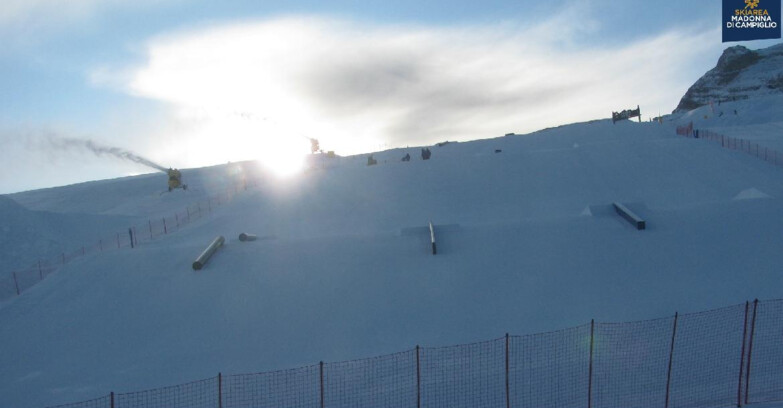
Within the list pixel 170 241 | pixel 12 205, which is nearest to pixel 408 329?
pixel 170 241

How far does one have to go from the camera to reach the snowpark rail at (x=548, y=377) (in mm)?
10078

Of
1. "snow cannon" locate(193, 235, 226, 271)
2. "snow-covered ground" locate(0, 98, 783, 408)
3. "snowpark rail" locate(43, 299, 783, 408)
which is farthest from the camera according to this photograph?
"snow cannon" locate(193, 235, 226, 271)

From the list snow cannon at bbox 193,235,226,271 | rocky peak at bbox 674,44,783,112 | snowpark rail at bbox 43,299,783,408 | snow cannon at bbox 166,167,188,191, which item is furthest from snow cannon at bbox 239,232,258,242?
rocky peak at bbox 674,44,783,112

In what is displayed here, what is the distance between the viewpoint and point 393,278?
52.7 feet

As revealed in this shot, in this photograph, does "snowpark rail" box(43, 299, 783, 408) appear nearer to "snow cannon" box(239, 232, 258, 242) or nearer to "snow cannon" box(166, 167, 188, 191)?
"snow cannon" box(239, 232, 258, 242)

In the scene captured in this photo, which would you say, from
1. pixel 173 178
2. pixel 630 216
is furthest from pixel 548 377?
pixel 173 178

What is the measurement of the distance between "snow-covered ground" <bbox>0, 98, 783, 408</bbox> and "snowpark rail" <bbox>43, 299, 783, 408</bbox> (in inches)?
40.4

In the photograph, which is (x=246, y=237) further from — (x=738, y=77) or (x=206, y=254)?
(x=738, y=77)

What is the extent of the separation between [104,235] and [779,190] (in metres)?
35.7

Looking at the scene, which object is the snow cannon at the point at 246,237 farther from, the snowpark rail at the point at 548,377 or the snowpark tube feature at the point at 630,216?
the snowpark tube feature at the point at 630,216

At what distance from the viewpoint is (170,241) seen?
888 inches

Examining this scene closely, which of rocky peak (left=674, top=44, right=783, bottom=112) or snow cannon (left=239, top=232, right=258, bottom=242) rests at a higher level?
rocky peak (left=674, top=44, right=783, bottom=112)

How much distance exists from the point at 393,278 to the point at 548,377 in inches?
245

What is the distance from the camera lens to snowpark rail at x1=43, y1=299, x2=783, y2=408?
33.1ft
